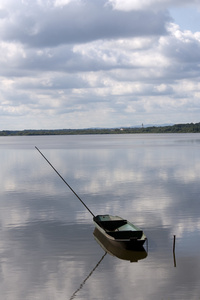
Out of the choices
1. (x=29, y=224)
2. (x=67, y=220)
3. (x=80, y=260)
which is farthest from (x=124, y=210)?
(x=80, y=260)

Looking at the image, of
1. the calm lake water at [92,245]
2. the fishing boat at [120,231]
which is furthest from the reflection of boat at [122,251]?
the fishing boat at [120,231]

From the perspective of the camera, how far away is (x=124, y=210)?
111 ft

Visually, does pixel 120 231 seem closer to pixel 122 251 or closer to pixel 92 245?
pixel 122 251

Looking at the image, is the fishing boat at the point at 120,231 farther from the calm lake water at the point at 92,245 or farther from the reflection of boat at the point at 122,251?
the calm lake water at the point at 92,245

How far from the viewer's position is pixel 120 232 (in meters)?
23.4

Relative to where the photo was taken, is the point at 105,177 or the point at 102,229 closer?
the point at 102,229

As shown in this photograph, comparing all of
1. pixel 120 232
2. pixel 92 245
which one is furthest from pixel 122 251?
pixel 92 245

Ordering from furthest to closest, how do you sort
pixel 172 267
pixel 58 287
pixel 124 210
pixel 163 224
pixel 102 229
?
pixel 124 210, pixel 163 224, pixel 102 229, pixel 172 267, pixel 58 287

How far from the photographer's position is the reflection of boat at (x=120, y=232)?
71.7ft

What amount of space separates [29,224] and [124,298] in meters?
13.6

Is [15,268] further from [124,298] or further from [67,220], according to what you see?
[67,220]

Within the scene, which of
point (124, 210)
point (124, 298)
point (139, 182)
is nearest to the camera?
point (124, 298)

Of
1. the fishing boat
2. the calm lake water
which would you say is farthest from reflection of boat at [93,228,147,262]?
the fishing boat

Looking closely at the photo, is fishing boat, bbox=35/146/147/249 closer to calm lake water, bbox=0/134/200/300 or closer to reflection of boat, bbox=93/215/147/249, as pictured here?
reflection of boat, bbox=93/215/147/249
